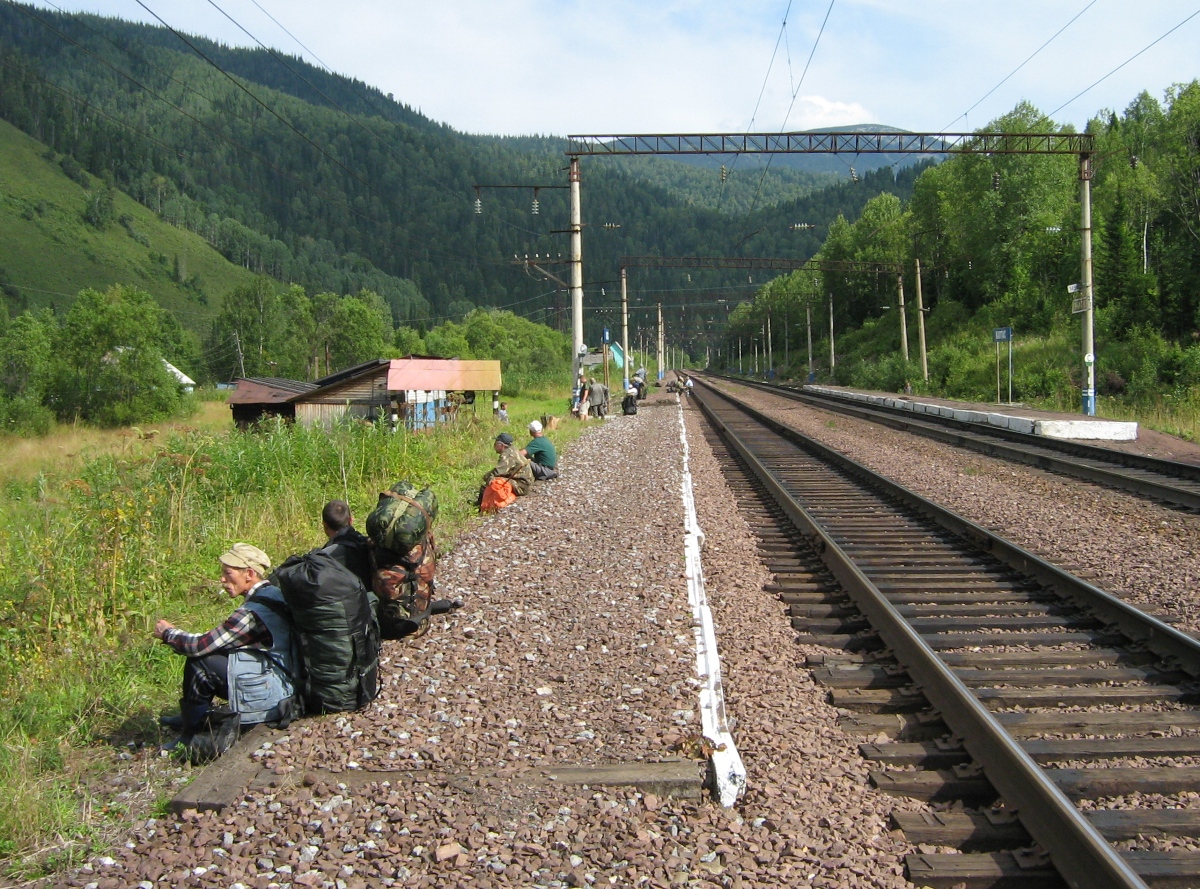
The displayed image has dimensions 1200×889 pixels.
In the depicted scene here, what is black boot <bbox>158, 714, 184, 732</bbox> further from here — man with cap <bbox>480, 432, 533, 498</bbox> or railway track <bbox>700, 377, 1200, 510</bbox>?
railway track <bbox>700, 377, 1200, 510</bbox>

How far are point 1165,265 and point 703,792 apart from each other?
46.2m

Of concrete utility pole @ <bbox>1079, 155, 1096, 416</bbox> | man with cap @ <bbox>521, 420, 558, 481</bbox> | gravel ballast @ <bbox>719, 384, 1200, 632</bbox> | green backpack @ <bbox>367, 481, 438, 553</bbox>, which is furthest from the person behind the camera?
concrete utility pole @ <bbox>1079, 155, 1096, 416</bbox>

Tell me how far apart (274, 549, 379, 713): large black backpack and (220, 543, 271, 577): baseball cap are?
1.62ft

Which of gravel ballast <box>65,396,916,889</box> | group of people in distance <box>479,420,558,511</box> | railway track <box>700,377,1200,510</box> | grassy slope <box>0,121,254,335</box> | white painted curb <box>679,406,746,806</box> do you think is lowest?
gravel ballast <box>65,396,916,889</box>

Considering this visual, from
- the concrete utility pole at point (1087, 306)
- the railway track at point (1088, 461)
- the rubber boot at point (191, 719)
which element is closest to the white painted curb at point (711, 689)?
the rubber boot at point (191, 719)

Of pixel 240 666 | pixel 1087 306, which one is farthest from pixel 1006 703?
pixel 1087 306

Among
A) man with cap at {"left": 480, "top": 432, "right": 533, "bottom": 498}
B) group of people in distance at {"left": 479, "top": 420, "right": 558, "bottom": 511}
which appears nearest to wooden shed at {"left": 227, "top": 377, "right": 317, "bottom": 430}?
group of people in distance at {"left": 479, "top": 420, "right": 558, "bottom": 511}

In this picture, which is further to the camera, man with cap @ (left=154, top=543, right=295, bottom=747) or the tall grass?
man with cap @ (left=154, top=543, right=295, bottom=747)

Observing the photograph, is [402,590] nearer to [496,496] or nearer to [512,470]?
[496,496]

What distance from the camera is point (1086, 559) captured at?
30.2 feet

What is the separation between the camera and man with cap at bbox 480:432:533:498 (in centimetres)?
1362

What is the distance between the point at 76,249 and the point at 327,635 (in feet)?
560

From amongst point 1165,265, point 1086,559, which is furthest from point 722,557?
point 1165,265

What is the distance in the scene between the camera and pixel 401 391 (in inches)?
1342
